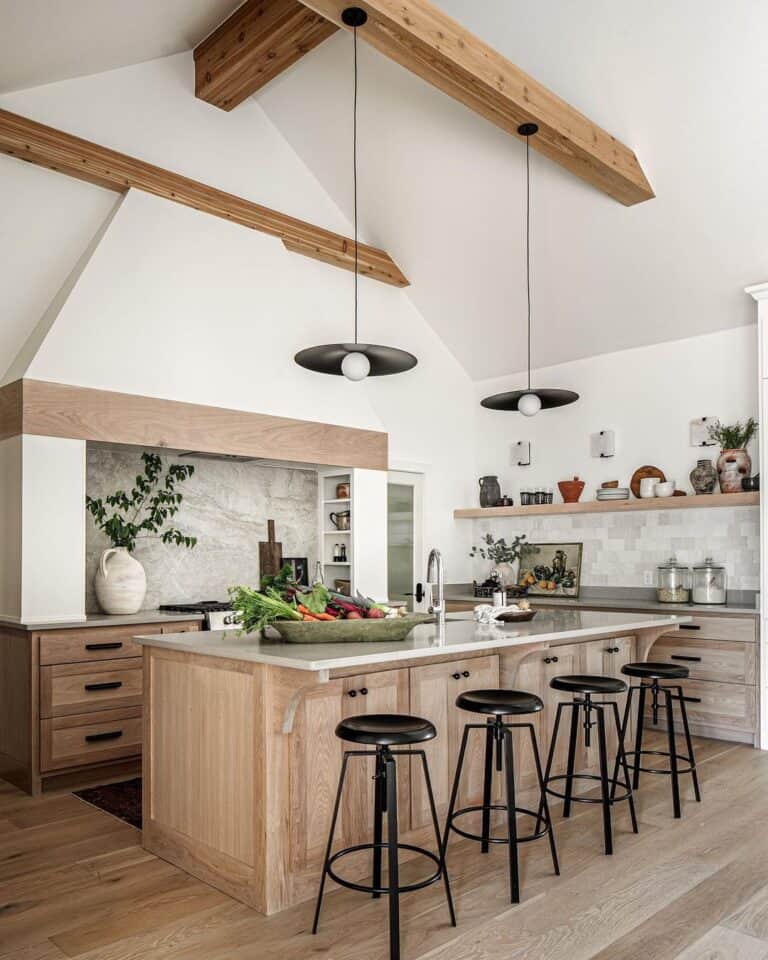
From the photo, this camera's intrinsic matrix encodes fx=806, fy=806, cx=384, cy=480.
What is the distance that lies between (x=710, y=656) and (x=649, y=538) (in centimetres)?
123

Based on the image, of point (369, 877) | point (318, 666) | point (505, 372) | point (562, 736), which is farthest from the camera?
point (505, 372)

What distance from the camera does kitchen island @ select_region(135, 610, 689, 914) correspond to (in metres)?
2.84

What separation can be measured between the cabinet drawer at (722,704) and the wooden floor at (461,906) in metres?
1.54

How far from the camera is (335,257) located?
21.2 ft

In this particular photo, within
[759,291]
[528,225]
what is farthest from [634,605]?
[528,225]

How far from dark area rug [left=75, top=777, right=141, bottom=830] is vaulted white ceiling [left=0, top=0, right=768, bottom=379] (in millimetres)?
3814

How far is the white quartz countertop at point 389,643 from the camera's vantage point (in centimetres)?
277

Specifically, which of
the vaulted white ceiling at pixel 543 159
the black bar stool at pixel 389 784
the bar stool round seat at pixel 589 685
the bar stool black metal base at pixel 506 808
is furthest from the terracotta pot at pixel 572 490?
the black bar stool at pixel 389 784

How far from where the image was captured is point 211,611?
16.6ft

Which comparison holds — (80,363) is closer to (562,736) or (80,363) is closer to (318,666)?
(318,666)

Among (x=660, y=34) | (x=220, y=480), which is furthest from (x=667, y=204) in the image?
(x=220, y=480)

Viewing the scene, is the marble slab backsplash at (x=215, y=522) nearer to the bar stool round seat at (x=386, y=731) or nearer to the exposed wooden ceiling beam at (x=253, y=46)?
the exposed wooden ceiling beam at (x=253, y=46)

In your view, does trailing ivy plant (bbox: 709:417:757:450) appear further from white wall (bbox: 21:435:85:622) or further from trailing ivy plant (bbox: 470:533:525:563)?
white wall (bbox: 21:435:85:622)

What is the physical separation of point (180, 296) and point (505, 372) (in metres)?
3.30
